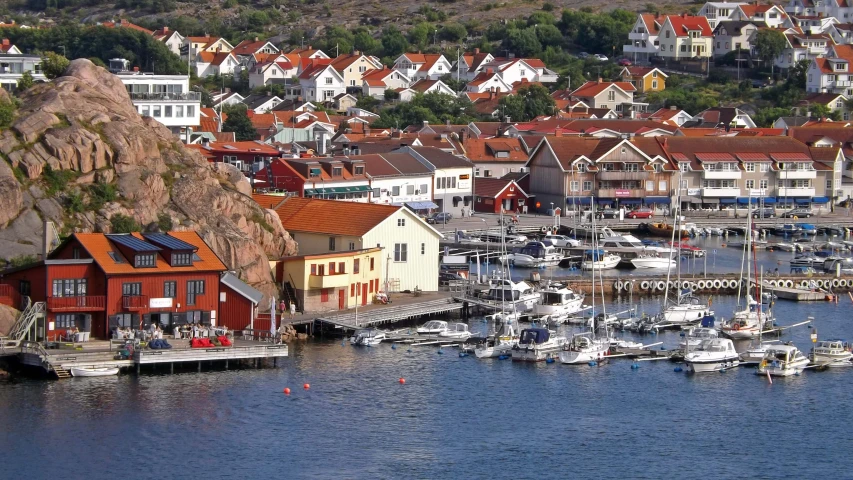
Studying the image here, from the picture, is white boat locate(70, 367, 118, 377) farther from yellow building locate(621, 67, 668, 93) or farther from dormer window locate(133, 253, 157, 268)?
yellow building locate(621, 67, 668, 93)

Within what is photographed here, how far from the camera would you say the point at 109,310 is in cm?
4553

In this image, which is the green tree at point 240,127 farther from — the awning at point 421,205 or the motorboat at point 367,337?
the motorboat at point 367,337

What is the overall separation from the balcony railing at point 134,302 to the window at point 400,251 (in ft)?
41.7

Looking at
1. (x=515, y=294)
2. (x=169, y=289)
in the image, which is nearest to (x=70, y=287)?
(x=169, y=289)

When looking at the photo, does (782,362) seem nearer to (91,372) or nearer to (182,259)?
(182,259)

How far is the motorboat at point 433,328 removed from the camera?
170 feet


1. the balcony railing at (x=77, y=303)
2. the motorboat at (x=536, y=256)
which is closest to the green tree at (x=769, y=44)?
the motorboat at (x=536, y=256)

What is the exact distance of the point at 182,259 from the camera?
154ft

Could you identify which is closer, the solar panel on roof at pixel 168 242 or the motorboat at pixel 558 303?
the solar panel on roof at pixel 168 242

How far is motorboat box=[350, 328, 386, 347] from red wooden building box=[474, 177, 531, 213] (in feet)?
111

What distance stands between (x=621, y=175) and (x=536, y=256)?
16.3 m

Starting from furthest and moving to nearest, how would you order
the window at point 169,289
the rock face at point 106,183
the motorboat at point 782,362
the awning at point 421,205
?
1. the awning at point 421,205
2. the rock face at point 106,183
3. the motorboat at point 782,362
4. the window at point 169,289

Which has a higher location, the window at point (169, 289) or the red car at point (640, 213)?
the red car at point (640, 213)

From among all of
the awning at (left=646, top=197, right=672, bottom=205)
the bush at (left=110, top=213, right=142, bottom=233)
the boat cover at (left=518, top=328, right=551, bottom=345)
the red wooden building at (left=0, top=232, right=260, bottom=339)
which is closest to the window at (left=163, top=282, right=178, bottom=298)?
the red wooden building at (left=0, top=232, right=260, bottom=339)
